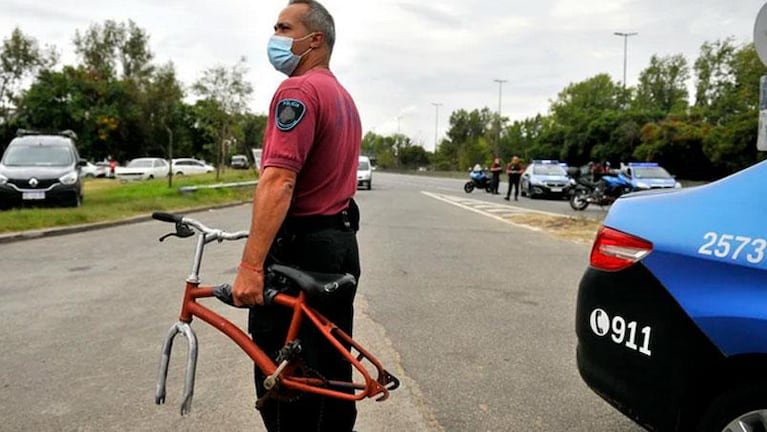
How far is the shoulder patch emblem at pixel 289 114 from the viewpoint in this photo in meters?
2.40

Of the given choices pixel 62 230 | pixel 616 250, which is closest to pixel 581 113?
pixel 62 230

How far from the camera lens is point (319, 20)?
2697mm

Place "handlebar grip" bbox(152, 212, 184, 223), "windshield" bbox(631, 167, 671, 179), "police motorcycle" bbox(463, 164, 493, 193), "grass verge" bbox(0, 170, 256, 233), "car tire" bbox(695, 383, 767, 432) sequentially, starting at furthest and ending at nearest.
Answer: "police motorcycle" bbox(463, 164, 493, 193) < "windshield" bbox(631, 167, 671, 179) < "grass verge" bbox(0, 170, 256, 233) < "handlebar grip" bbox(152, 212, 184, 223) < "car tire" bbox(695, 383, 767, 432)

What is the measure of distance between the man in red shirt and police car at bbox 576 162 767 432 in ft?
3.75

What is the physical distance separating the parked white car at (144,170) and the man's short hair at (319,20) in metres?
35.8

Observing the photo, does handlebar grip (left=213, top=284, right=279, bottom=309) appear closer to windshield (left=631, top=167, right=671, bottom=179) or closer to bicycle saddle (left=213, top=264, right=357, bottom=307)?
bicycle saddle (left=213, top=264, right=357, bottom=307)

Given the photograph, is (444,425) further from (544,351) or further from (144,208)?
(144,208)

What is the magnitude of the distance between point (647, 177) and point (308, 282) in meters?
22.4

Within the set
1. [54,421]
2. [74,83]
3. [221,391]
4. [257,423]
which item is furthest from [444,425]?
[74,83]

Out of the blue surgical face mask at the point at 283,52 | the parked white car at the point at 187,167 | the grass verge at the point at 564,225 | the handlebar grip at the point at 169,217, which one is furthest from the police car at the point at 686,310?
the parked white car at the point at 187,167

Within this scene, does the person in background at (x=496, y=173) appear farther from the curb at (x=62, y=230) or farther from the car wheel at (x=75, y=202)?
the car wheel at (x=75, y=202)

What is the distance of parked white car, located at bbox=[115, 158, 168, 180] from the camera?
119 ft

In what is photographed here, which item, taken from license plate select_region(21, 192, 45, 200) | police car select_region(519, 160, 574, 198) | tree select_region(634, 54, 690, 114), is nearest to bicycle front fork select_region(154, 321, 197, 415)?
license plate select_region(21, 192, 45, 200)

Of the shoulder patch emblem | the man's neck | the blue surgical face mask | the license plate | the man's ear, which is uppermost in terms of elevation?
the man's ear
